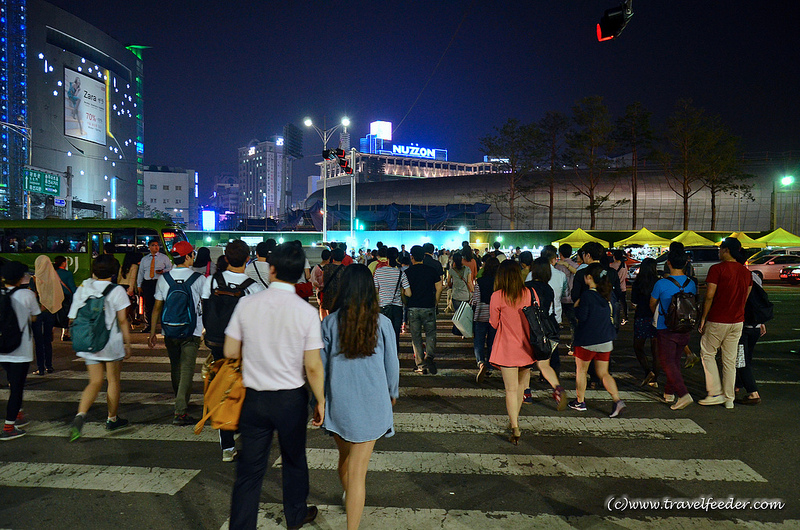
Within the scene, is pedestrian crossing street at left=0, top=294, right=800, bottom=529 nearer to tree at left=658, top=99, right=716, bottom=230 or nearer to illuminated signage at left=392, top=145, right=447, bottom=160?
tree at left=658, top=99, right=716, bottom=230

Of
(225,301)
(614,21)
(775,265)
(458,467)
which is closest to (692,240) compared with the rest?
(775,265)

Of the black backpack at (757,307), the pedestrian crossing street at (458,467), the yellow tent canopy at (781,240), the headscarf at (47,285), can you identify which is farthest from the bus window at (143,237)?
the yellow tent canopy at (781,240)

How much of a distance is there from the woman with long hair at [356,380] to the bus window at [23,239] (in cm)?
2174

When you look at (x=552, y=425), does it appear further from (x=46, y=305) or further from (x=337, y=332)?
(x=46, y=305)

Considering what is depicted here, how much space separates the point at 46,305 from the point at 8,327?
3338 millimetres

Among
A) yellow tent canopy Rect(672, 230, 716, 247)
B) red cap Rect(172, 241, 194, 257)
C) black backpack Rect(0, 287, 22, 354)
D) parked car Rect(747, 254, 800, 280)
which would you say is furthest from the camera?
yellow tent canopy Rect(672, 230, 716, 247)

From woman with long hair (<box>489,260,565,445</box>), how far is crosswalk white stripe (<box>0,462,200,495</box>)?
304 cm

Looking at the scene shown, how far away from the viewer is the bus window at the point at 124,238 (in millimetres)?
19719

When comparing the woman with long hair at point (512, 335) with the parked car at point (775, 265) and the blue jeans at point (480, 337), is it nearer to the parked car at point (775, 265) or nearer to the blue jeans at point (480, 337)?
the blue jeans at point (480, 337)

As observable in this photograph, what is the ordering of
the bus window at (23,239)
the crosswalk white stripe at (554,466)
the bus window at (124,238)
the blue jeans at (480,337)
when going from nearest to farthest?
the crosswalk white stripe at (554,466)
the blue jeans at (480,337)
the bus window at (124,238)
the bus window at (23,239)

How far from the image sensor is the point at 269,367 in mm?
2943

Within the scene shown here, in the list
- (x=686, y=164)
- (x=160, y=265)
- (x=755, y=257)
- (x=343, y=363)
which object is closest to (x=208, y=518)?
(x=343, y=363)

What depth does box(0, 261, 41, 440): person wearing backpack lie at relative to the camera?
5.12 m

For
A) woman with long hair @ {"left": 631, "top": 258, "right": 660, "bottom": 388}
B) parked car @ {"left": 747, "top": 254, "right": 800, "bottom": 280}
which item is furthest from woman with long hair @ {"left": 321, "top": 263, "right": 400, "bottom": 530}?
parked car @ {"left": 747, "top": 254, "right": 800, "bottom": 280}
